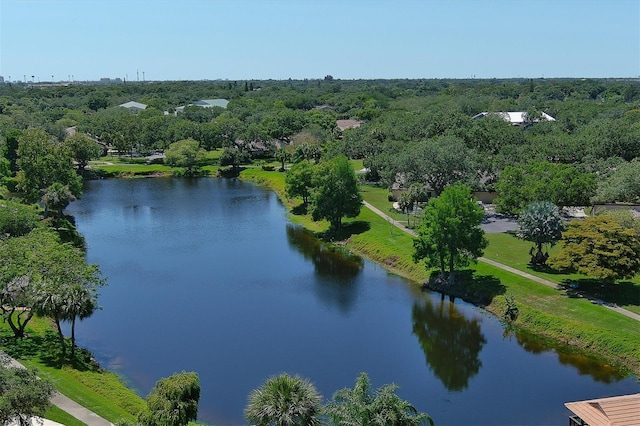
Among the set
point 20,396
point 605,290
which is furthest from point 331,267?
point 20,396

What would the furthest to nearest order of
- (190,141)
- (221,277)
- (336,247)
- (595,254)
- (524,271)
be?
1. (190,141)
2. (336,247)
3. (221,277)
4. (524,271)
5. (595,254)

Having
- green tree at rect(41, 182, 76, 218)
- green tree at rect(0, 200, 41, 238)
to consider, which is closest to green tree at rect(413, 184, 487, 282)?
green tree at rect(0, 200, 41, 238)

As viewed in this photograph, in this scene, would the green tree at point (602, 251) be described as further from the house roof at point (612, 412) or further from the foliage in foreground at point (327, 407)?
the foliage in foreground at point (327, 407)

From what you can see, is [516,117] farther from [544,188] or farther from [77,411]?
[77,411]

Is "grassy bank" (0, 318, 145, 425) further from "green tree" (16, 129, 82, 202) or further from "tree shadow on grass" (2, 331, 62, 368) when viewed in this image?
"green tree" (16, 129, 82, 202)

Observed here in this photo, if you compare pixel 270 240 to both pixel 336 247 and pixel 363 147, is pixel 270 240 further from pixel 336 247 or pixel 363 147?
pixel 363 147

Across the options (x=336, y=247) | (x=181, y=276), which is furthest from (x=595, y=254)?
(x=181, y=276)

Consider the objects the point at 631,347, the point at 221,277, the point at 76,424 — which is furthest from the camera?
the point at 221,277
